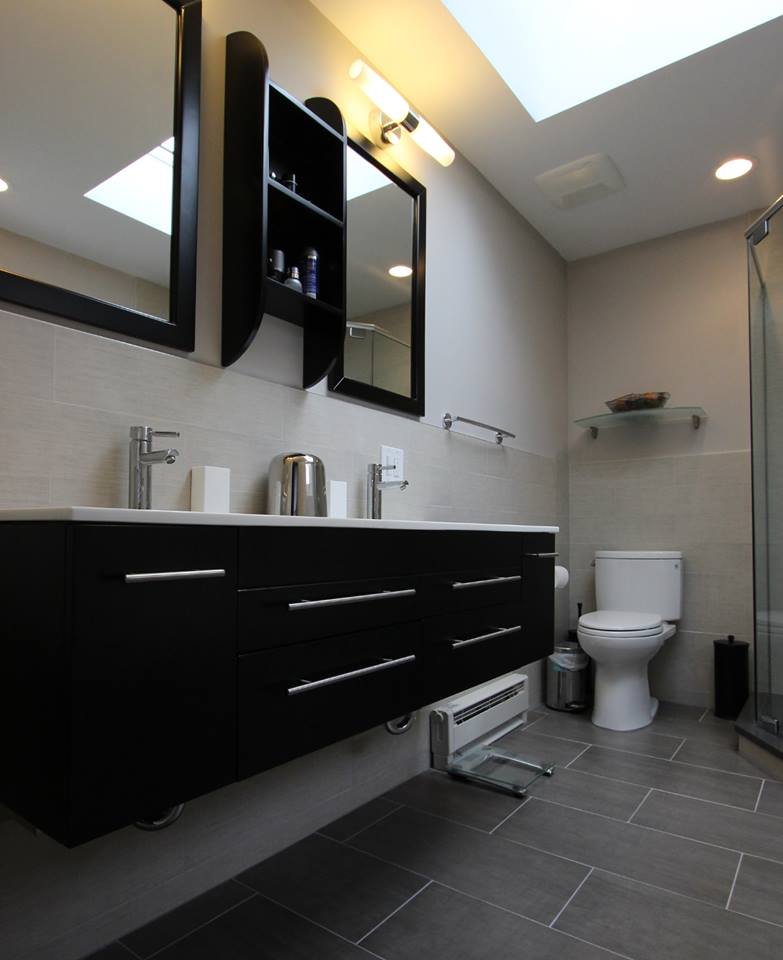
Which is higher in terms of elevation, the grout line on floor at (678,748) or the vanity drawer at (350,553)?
the vanity drawer at (350,553)

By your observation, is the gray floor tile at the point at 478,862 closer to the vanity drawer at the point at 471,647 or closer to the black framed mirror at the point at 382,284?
the vanity drawer at the point at 471,647

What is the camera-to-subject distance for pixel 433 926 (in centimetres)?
134

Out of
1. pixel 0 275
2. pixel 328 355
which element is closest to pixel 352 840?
pixel 328 355

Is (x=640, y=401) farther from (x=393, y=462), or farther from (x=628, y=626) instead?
(x=393, y=462)

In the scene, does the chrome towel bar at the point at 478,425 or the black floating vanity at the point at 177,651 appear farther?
the chrome towel bar at the point at 478,425

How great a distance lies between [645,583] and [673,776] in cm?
104

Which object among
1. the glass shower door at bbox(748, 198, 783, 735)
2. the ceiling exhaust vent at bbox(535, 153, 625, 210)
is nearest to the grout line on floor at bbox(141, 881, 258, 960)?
the glass shower door at bbox(748, 198, 783, 735)

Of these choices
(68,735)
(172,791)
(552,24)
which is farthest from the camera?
(552,24)

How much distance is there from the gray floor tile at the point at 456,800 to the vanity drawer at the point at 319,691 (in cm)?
64

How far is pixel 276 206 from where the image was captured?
65.2 inches

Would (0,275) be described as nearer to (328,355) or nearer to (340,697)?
(328,355)

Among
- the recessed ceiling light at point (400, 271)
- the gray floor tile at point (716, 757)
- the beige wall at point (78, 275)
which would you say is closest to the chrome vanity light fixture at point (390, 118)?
the recessed ceiling light at point (400, 271)

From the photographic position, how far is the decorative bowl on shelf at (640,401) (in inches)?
123

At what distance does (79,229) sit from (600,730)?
2594 millimetres
